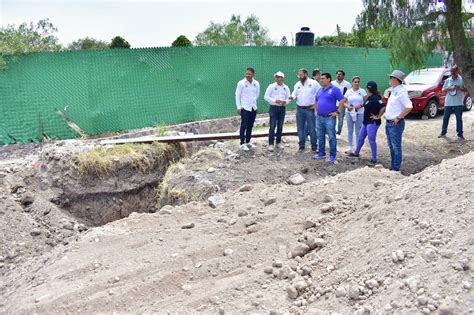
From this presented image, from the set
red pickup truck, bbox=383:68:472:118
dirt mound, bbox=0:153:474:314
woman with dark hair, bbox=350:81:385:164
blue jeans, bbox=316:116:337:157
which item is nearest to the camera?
dirt mound, bbox=0:153:474:314

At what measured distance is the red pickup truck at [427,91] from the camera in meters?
14.8

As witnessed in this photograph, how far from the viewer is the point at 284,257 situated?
482cm

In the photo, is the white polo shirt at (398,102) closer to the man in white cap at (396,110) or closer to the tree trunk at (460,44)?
the man in white cap at (396,110)

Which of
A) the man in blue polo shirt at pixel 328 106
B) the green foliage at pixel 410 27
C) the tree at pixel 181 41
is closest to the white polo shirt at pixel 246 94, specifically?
the man in blue polo shirt at pixel 328 106

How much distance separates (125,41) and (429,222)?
73.3ft

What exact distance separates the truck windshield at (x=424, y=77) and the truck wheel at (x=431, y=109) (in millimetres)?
670

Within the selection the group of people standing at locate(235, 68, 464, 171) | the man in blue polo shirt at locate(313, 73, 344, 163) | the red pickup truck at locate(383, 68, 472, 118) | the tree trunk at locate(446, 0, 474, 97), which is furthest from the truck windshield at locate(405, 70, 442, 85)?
the man in blue polo shirt at locate(313, 73, 344, 163)

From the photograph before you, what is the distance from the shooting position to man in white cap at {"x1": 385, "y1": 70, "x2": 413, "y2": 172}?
775cm

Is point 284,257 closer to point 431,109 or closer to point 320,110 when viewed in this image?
point 320,110

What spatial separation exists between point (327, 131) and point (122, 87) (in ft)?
16.8

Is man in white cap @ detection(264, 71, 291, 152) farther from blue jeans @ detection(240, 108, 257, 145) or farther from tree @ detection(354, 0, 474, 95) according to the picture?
tree @ detection(354, 0, 474, 95)

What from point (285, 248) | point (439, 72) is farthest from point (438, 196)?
point (439, 72)

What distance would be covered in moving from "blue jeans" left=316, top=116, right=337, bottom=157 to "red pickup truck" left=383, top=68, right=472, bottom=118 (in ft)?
19.5

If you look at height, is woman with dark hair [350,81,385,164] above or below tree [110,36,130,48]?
below
